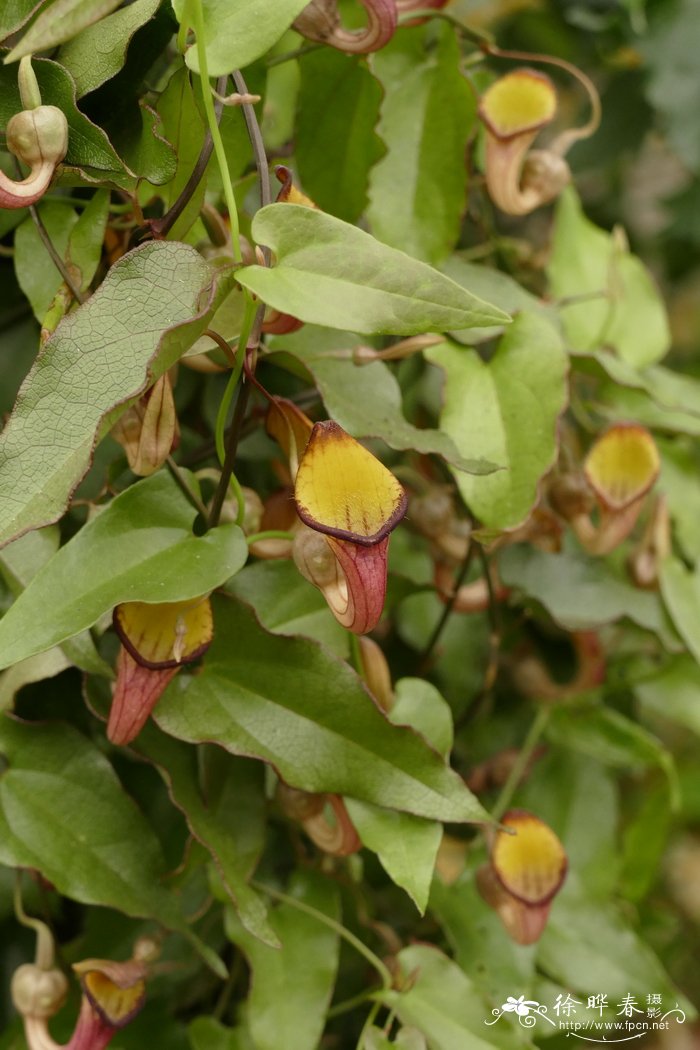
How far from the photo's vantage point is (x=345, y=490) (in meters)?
0.37

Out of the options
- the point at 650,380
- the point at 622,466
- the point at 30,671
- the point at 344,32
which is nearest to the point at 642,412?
the point at 650,380

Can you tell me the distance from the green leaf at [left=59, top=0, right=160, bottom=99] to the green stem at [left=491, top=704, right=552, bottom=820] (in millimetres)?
484

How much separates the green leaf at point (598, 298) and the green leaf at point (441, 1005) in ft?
1.41

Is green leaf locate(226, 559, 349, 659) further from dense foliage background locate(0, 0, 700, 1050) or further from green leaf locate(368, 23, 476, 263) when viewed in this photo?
green leaf locate(368, 23, 476, 263)

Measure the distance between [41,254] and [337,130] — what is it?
179 millimetres

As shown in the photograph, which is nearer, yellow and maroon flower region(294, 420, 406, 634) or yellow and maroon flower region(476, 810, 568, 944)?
yellow and maroon flower region(294, 420, 406, 634)

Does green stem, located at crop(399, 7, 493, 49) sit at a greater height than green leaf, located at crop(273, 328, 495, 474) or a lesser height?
greater

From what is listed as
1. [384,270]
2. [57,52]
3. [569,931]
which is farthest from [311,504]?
[569,931]

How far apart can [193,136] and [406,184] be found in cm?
19

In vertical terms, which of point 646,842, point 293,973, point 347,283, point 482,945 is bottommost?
point 646,842

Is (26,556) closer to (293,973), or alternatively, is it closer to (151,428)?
(151,428)

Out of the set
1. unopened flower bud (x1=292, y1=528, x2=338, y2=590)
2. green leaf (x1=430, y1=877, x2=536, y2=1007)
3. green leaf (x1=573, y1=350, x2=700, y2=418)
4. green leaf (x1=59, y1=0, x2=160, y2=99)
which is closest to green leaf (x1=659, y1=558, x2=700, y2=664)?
green leaf (x1=573, y1=350, x2=700, y2=418)

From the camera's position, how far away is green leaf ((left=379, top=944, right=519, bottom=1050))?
49cm

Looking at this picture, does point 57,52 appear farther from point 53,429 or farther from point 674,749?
point 674,749
